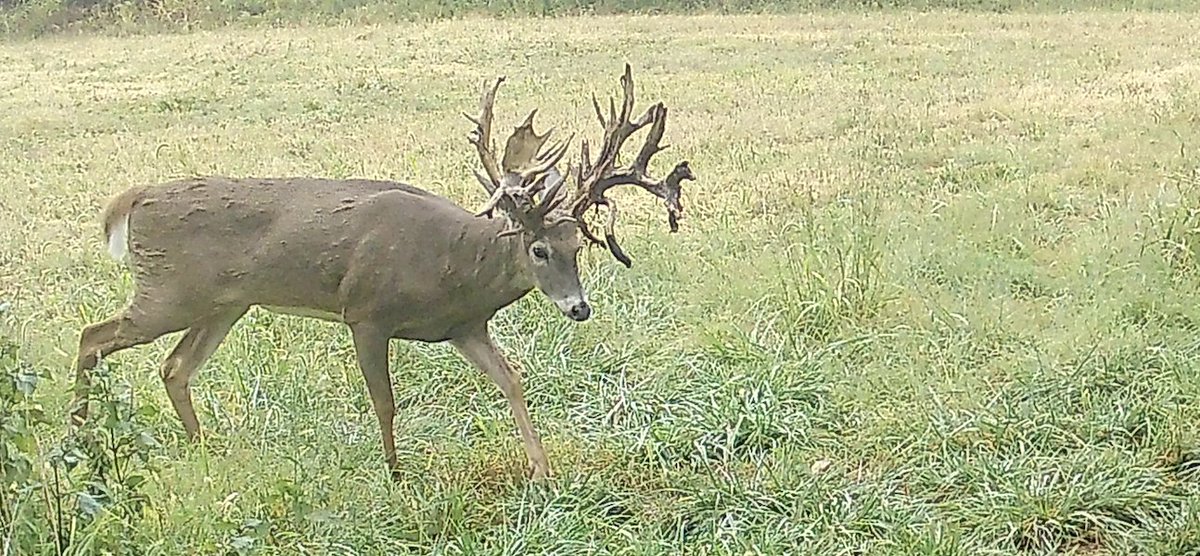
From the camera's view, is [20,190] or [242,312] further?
[20,190]

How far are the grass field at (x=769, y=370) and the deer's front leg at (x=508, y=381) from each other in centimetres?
9

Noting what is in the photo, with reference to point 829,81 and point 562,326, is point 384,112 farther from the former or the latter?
point 562,326

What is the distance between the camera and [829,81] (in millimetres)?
12398

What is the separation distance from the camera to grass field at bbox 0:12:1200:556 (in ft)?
11.9

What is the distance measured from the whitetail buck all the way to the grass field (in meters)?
0.30

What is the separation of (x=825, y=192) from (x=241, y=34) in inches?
525

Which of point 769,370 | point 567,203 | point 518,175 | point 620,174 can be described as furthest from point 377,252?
point 769,370

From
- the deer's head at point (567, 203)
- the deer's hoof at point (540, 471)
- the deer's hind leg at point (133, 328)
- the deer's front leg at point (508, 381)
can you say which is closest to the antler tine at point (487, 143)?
the deer's head at point (567, 203)

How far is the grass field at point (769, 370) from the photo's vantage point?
11.9ft

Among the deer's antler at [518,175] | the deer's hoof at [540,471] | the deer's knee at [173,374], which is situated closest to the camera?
the deer's antler at [518,175]

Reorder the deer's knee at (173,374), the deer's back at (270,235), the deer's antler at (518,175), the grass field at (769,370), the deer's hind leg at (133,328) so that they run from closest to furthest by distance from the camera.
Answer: the grass field at (769,370) < the deer's antler at (518,175) < the deer's back at (270,235) < the deer's hind leg at (133,328) < the deer's knee at (173,374)

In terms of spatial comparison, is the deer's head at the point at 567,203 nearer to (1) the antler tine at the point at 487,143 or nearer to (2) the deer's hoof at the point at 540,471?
(1) the antler tine at the point at 487,143

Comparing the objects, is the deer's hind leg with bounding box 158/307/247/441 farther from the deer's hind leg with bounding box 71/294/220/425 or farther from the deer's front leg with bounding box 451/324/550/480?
the deer's front leg with bounding box 451/324/550/480

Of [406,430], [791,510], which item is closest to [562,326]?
[406,430]
